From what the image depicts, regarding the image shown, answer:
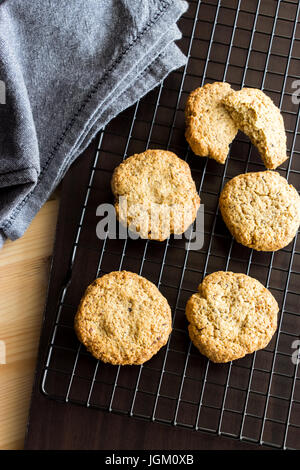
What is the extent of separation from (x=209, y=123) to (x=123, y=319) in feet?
1.82

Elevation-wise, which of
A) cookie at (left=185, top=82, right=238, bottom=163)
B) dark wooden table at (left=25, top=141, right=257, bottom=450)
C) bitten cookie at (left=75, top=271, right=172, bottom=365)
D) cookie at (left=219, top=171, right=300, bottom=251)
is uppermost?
cookie at (left=185, top=82, right=238, bottom=163)

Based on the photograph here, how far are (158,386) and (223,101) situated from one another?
2.48 ft

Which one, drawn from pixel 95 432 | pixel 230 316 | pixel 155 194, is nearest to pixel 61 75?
pixel 155 194

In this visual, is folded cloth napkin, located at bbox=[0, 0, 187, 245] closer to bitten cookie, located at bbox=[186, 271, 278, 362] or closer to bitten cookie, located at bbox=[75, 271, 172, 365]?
bitten cookie, located at bbox=[75, 271, 172, 365]

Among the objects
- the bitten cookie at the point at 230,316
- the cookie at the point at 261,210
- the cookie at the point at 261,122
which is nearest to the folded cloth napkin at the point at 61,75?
the cookie at the point at 261,122

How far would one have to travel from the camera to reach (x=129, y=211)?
158 cm

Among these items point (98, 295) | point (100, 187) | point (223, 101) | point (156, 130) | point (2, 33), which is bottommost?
point (98, 295)

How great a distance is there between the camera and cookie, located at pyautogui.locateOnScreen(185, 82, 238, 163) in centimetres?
160

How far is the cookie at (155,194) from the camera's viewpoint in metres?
1.57

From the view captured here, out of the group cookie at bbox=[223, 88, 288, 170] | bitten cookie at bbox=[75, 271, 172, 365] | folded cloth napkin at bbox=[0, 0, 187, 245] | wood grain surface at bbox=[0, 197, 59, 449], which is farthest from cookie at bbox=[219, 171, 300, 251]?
wood grain surface at bbox=[0, 197, 59, 449]

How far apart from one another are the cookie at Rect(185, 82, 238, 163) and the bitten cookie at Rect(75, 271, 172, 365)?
379 mm

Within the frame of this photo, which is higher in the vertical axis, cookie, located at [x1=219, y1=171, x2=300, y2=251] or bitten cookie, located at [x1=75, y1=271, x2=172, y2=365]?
cookie, located at [x1=219, y1=171, x2=300, y2=251]

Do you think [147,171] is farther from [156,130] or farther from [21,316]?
[21,316]
